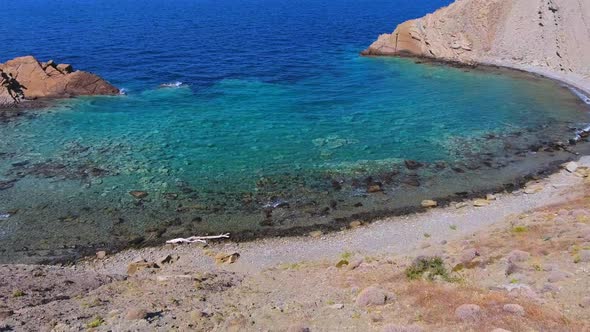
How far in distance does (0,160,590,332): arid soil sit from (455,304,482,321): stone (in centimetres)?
4

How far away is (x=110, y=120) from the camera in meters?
51.3

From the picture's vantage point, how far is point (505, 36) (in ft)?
241

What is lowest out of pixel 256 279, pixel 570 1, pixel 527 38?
pixel 256 279

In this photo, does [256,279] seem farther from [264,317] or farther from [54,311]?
[54,311]

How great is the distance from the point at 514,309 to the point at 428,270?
217 inches

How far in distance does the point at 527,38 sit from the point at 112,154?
61517 millimetres

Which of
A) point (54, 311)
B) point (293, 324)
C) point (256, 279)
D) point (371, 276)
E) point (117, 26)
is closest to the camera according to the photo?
point (293, 324)

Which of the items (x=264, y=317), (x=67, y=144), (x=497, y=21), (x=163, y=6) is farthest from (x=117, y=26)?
(x=264, y=317)

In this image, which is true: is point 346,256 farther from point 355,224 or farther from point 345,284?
point 345,284

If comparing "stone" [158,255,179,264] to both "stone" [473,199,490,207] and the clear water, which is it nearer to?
the clear water

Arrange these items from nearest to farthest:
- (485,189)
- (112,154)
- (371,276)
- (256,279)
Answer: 1. (371,276)
2. (256,279)
3. (485,189)
4. (112,154)

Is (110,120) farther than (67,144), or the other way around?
(110,120)

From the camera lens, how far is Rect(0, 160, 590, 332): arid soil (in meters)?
17.6

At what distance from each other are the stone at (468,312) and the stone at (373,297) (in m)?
2.94
